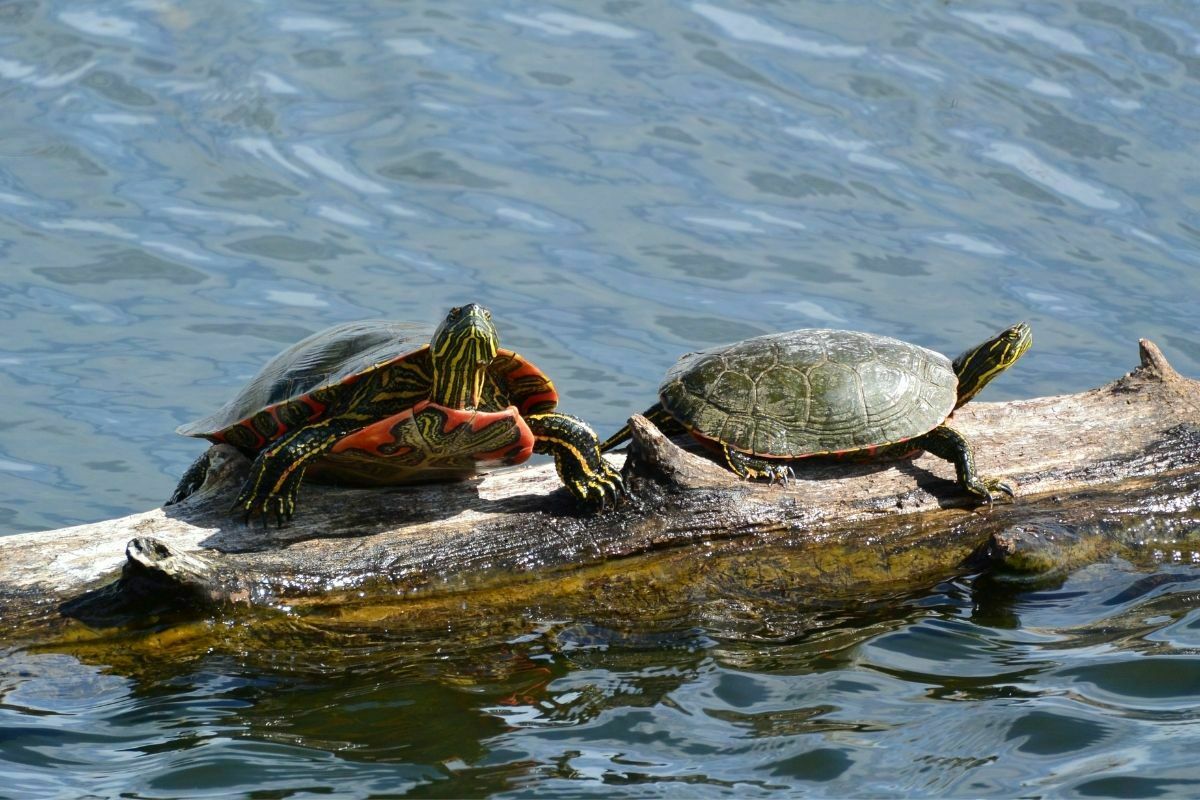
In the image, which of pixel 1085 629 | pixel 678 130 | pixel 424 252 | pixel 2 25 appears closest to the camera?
pixel 1085 629

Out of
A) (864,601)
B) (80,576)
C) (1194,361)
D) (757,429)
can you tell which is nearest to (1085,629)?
(864,601)

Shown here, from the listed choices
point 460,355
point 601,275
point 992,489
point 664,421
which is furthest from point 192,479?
point 601,275

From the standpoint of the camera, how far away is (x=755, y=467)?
5.42 m

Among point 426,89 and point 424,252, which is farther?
point 426,89

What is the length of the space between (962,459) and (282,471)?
2.51 metres

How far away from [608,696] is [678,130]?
834cm

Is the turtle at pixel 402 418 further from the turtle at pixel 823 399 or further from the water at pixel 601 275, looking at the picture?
the water at pixel 601 275

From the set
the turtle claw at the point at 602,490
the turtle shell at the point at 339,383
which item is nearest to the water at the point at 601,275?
the turtle claw at the point at 602,490

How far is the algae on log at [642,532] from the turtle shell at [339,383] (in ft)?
0.57

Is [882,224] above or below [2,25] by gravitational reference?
below

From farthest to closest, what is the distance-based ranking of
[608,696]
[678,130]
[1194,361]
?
[678,130] → [1194,361] → [608,696]

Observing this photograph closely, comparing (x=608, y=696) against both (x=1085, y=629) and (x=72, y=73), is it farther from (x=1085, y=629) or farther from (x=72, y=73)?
(x=72, y=73)

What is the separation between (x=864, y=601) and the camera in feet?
17.1

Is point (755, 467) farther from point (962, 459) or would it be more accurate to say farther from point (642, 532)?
point (962, 459)
